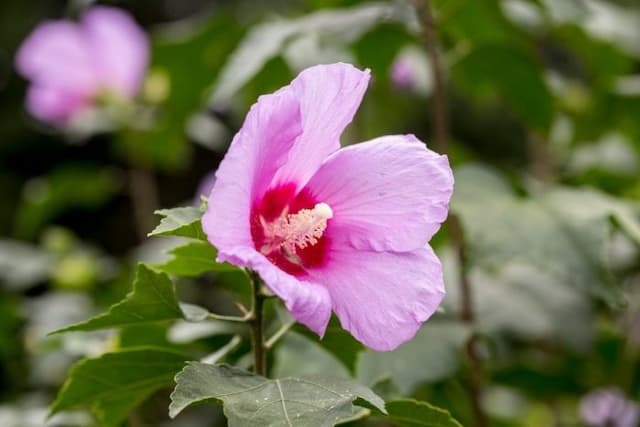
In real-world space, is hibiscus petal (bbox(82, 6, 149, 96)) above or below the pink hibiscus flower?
below

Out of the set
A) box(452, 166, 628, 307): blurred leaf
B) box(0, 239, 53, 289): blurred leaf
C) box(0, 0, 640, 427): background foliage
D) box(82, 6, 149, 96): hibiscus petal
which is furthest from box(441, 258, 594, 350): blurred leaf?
box(82, 6, 149, 96): hibiscus petal

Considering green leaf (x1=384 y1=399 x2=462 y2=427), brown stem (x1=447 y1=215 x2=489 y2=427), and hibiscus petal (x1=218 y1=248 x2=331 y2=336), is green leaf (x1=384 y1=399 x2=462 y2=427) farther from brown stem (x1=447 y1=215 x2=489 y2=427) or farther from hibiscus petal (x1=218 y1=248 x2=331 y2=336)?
brown stem (x1=447 y1=215 x2=489 y2=427)

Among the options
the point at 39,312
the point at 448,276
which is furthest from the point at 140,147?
the point at 448,276

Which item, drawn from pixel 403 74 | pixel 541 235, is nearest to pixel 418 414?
pixel 541 235

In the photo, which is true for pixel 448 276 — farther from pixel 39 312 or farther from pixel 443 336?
pixel 39 312

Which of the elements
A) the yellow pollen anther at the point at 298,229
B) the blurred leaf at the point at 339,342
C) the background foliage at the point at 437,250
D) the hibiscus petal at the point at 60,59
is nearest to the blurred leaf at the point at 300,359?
the background foliage at the point at 437,250

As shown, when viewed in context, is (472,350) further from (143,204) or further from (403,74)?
(143,204)
